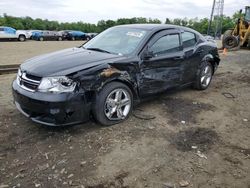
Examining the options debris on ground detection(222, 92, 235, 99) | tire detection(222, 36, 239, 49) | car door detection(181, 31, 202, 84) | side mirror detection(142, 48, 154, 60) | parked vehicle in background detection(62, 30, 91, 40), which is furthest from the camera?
parked vehicle in background detection(62, 30, 91, 40)

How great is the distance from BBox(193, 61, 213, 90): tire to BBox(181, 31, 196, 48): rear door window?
0.65 metres

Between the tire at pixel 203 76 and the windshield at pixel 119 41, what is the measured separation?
211 cm

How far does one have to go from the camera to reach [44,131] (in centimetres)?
461

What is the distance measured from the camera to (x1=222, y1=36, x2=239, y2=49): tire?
17703 mm

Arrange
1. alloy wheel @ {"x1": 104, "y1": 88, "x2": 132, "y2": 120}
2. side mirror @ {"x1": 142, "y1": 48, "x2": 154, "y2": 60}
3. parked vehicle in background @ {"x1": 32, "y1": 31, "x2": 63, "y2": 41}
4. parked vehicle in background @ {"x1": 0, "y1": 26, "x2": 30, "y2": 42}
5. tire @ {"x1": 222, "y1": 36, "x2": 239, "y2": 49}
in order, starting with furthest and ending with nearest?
parked vehicle in background @ {"x1": 32, "y1": 31, "x2": 63, "y2": 41}, parked vehicle in background @ {"x1": 0, "y1": 26, "x2": 30, "y2": 42}, tire @ {"x1": 222, "y1": 36, "x2": 239, "y2": 49}, side mirror @ {"x1": 142, "y1": 48, "x2": 154, "y2": 60}, alloy wheel @ {"x1": 104, "y1": 88, "x2": 132, "y2": 120}

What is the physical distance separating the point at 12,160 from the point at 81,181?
106 centimetres

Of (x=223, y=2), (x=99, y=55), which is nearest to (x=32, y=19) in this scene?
Answer: (x=223, y=2)

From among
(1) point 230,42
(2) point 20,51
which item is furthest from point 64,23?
(1) point 230,42

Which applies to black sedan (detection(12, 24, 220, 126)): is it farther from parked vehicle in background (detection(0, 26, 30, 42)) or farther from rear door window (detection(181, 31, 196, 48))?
parked vehicle in background (detection(0, 26, 30, 42))

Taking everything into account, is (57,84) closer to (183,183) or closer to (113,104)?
(113,104)

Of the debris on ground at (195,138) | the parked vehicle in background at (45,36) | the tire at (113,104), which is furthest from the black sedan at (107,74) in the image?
the parked vehicle in background at (45,36)

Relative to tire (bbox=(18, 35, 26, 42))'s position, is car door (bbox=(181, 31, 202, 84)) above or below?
above

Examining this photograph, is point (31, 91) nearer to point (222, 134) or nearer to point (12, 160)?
point (12, 160)

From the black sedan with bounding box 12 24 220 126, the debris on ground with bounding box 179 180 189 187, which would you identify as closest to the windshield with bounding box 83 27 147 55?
the black sedan with bounding box 12 24 220 126
